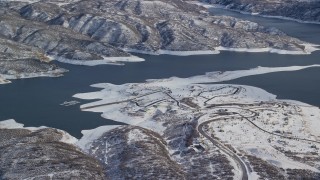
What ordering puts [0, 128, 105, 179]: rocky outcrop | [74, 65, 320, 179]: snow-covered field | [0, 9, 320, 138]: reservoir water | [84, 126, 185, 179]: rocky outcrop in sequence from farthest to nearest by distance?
1. [0, 9, 320, 138]: reservoir water
2. [74, 65, 320, 179]: snow-covered field
3. [84, 126, 185, 179]: rocky outcrop
4. [0, 128, 105, 179]: rocky outcrop

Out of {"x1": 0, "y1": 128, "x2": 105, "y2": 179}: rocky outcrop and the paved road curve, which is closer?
{"x1": 0, "y1": 128, "x2": 105, "y2": 179}: rocky outcrop

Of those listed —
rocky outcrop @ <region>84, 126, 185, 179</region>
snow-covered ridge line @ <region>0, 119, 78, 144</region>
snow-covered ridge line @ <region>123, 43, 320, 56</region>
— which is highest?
rocky outcrop @ <region>84, 126, 185, 179</region>

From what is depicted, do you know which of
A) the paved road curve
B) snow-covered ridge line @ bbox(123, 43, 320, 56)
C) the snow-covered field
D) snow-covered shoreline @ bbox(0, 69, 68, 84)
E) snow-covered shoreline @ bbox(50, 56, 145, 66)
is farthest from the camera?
snow-covered ridge line @ bbox(123, 43, 320, 56)

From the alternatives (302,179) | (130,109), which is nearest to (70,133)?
(130,109)

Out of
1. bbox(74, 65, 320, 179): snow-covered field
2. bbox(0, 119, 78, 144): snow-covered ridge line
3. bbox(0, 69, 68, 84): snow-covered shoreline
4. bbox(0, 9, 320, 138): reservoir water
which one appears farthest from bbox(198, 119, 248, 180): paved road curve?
bbox(0, 69, 68, 84): snow-covered shoreline

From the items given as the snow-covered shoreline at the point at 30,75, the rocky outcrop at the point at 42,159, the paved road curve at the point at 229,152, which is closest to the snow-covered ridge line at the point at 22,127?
the rocky outcrop at the point at 42,159

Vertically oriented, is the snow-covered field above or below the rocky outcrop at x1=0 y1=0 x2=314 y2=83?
above

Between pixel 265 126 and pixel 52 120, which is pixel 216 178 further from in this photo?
pixel 52 120

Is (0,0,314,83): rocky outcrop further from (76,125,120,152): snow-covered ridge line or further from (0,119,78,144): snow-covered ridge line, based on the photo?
(76,125,120,152): snow-covered ridge line

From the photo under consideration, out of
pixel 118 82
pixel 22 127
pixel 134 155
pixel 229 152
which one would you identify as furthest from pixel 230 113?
pixel 22 127
